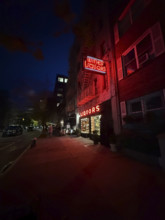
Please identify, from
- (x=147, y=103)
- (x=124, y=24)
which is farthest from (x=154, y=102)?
(x=124, y=24)

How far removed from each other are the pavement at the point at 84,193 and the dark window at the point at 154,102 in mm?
3254

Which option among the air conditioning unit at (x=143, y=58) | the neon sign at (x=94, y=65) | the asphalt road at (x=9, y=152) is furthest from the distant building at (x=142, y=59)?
the asphalt road at (x=9, y=152)

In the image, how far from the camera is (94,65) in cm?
828

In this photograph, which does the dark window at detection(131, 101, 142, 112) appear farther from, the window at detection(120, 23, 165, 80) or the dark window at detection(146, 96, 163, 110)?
the window at detection(120, 23, 165, 80)

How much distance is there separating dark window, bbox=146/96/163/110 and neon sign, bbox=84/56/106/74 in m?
4.64

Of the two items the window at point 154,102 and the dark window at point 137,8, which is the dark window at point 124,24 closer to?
the dark window at point 137,8

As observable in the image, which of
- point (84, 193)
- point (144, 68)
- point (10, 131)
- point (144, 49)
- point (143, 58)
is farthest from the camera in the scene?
point (10, 131)

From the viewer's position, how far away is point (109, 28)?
8.63 metres

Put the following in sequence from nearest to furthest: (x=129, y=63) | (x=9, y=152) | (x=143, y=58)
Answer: (x=143, y=58)
(x=9, y=152)
(x=129, y=63)

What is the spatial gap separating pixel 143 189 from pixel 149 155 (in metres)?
2.00

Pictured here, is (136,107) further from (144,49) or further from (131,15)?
(131,15)

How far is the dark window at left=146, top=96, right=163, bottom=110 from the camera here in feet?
16.9

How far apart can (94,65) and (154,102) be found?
5.54 meters

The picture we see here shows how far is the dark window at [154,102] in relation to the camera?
16.9ft
